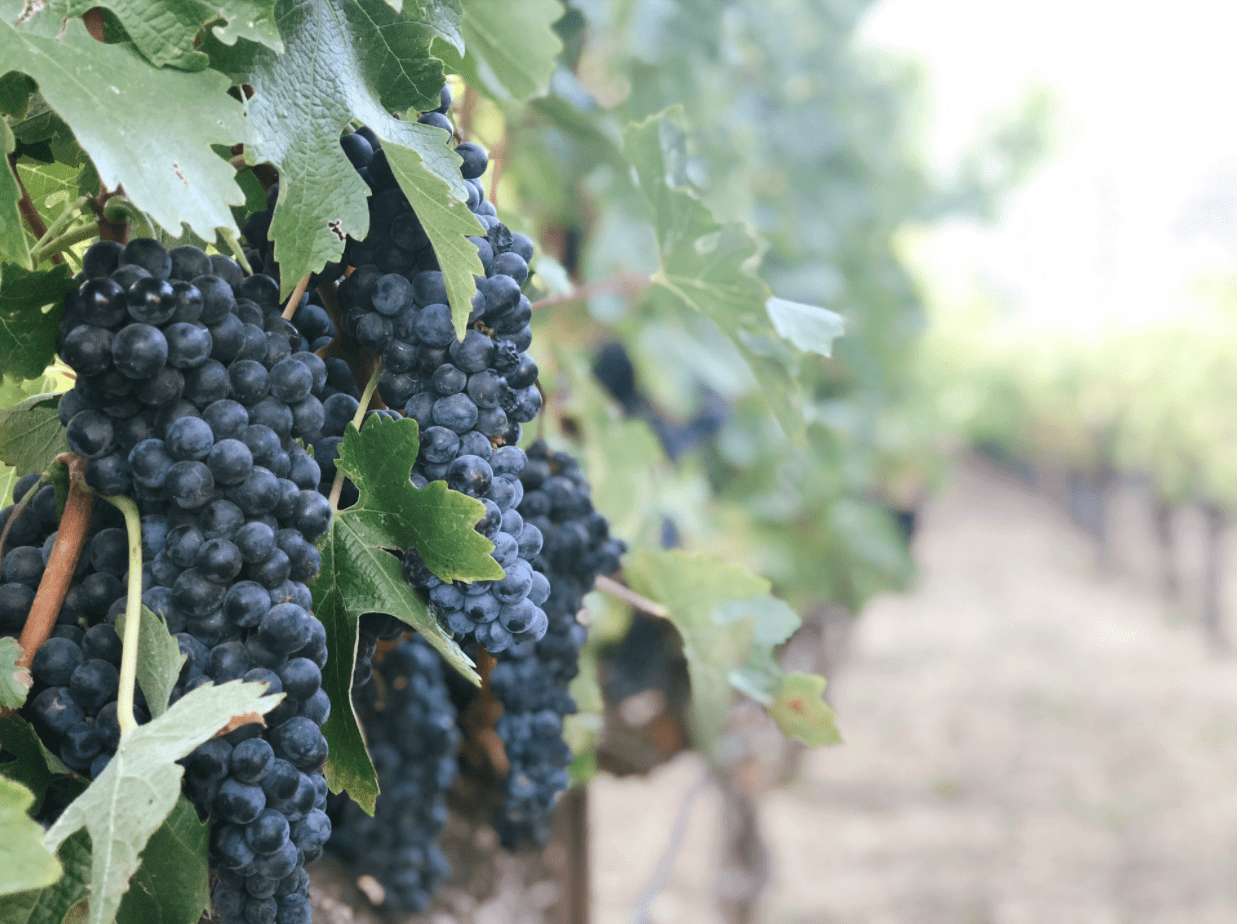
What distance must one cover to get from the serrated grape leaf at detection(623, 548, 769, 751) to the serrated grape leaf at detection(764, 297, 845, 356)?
228mm

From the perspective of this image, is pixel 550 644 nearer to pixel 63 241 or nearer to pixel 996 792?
pixel 63 241

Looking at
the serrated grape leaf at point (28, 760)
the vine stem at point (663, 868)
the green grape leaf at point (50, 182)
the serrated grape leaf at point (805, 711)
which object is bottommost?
the vine stem at point (663, 868)

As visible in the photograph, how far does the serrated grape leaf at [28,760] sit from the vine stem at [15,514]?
9cm

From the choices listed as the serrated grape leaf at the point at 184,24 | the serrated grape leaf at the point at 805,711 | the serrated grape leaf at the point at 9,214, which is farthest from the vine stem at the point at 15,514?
the serrated grape leaf at the point at 805,711

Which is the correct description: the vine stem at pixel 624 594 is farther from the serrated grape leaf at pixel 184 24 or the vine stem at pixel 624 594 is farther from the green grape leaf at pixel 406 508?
the serrated grape leaf at pixel 184 24

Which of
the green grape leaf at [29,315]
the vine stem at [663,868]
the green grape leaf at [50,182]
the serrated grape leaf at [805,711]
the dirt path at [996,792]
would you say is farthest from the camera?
the dirt path at [996,792]

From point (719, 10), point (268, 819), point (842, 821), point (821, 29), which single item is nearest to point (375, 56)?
point (268, 819)

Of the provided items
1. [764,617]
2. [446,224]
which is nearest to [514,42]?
[446,224]

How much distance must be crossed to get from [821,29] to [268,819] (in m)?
3.87

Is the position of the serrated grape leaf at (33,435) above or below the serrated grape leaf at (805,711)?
above

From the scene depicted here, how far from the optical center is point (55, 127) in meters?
0.51

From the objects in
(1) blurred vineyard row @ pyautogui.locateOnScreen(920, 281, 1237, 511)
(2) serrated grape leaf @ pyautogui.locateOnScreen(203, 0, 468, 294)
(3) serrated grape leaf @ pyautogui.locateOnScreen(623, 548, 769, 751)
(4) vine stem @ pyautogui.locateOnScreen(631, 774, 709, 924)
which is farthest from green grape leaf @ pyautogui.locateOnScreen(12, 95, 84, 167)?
(1) blurred vineyard row @ pyautogui.locateOnScreen(920, 281, 1237, 511)

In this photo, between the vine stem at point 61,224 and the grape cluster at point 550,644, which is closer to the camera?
the vine stem at point 61,224

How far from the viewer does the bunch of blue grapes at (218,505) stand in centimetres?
44
